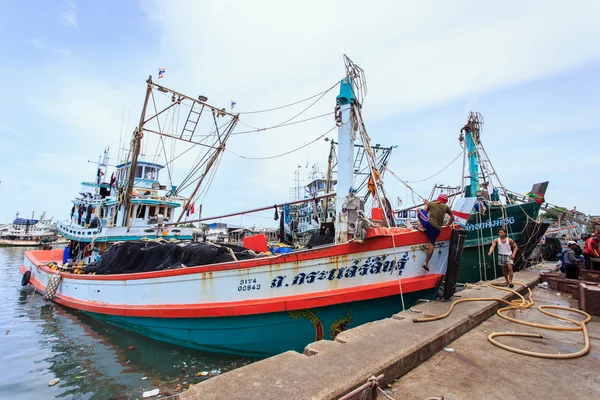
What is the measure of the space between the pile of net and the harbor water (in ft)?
5.52

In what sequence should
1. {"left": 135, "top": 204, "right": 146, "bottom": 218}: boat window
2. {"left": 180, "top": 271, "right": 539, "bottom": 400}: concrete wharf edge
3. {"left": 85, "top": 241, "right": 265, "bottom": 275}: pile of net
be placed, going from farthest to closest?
{"left": 135, "top": 204, "right": 146, "bottom": 218}: boat window
{"left": 85, "top": 241, "right": 265, "bottom": 275}: pile of net
{"left": 180, "top": 271, "right": 539, "bottom": 400}: concrete wharf edge

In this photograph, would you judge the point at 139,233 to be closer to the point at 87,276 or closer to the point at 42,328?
the point at 87,276

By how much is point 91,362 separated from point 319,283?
16.8ft

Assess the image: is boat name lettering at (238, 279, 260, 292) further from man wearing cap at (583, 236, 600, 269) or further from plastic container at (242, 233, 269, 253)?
man wearing cap at (583, 236, 600, 269)

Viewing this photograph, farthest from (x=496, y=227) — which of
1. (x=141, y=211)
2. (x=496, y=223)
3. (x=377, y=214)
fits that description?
(x=141, y=211)

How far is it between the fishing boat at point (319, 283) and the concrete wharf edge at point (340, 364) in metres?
1.17

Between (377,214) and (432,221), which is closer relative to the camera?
(432,221)

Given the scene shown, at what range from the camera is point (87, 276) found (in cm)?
932

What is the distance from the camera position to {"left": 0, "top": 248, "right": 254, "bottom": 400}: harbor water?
524 cm

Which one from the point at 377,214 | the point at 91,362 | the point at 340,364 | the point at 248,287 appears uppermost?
the point at 377,214

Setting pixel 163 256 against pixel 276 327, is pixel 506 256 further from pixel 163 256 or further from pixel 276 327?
pixel 163 256

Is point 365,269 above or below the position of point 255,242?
below

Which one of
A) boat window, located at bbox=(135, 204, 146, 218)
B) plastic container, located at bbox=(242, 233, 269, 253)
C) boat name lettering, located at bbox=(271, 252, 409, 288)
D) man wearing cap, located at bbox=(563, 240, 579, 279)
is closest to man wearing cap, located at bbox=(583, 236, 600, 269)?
man wearing cap, located at bbox=(563, 240, 579, 279)

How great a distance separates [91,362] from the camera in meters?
6.42
